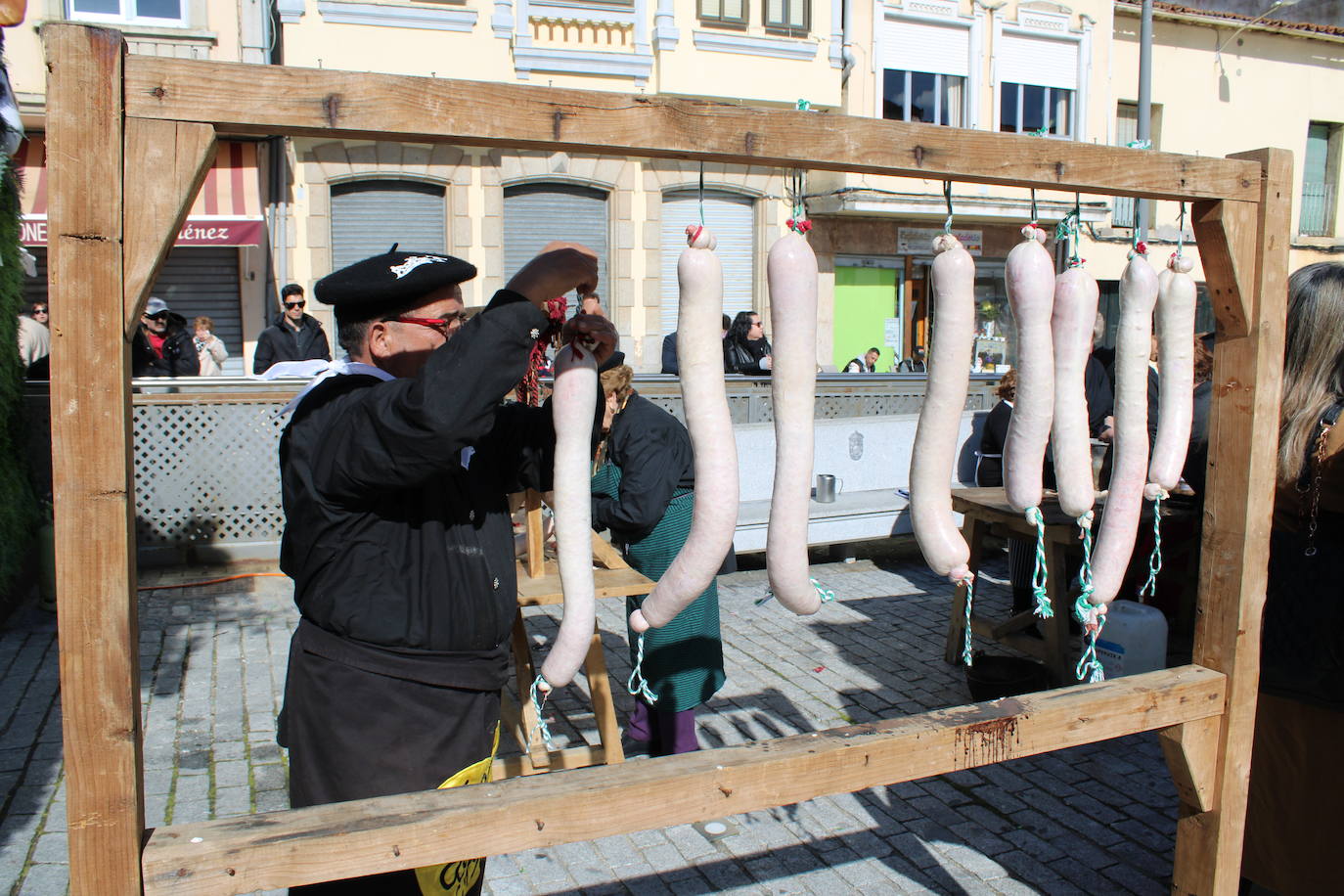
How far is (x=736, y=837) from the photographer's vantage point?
3285 millimetres

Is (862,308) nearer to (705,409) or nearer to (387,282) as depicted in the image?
(705,409)

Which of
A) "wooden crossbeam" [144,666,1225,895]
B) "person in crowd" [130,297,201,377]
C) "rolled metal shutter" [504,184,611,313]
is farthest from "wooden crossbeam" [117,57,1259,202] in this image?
"rolled metal shutter" [504,184,611,313]

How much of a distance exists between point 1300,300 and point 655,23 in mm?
12642

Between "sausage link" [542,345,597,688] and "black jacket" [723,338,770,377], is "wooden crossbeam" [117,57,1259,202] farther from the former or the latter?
"black jacket" [723,338,770,377]

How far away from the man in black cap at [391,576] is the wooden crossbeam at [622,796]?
288 millimetres

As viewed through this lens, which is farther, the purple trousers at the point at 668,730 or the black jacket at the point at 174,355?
the black jacket at the point at 174,355

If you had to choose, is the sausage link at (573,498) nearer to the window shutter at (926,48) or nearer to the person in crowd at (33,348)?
the person in crowd at (33,348)

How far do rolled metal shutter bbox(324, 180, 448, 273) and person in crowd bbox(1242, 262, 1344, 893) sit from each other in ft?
38.4

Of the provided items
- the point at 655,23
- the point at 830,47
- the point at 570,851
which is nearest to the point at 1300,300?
the point at 570,851

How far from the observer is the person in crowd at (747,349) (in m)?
8.45

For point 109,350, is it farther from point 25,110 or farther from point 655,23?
point 655,23

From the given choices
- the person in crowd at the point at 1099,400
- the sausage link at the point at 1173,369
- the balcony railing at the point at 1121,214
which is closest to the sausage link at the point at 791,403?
the sausage link at the point at 1173,369

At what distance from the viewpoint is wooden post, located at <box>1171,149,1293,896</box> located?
7.67ft

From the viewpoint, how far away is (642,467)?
3564mm
